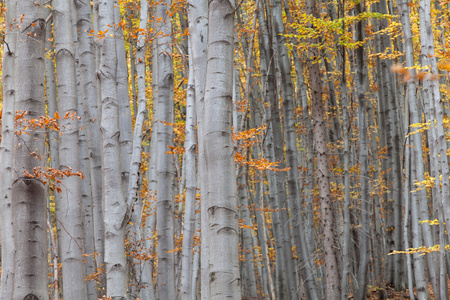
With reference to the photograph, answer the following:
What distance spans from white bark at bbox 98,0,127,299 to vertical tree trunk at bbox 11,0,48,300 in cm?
82

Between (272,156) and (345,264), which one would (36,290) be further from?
(272,156)

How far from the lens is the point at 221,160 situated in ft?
8.18

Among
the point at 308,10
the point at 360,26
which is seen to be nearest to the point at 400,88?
the point at 360,26

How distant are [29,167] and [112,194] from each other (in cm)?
94

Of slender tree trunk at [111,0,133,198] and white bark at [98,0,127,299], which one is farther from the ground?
slender tree trunk at [111,0,133,198]

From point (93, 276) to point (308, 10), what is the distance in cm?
613

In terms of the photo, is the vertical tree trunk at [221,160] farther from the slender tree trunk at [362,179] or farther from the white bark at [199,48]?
the slender tree trunk at [362,179]

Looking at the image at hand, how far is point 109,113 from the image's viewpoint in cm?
404

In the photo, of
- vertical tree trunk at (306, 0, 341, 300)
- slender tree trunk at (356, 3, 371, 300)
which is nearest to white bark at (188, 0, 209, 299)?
vertical tree trunk at (306, 0, 341, 300)

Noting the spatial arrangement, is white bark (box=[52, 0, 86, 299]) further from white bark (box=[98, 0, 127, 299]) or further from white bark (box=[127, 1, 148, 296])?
white bark (box=[98, 0, 127, 299])

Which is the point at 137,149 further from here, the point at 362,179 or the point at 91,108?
the point at 362,179

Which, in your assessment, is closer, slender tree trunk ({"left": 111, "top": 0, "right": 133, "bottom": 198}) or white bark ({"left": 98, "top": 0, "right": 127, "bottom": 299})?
white bark ({"left": 98, "top": 0, "right": 127, "bottom": 299})

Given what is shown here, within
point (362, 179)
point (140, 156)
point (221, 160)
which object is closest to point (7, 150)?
point (140, 156)

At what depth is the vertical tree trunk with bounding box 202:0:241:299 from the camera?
242 cm
